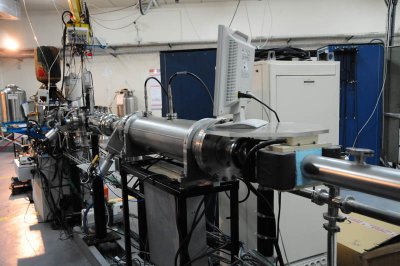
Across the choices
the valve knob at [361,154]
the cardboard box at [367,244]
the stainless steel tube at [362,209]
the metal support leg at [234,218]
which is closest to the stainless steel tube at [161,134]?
the metal support leg at [234,218]

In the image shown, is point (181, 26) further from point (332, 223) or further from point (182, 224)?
point (332, 223)

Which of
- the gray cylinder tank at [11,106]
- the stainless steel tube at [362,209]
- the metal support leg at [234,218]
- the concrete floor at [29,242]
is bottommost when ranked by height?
the concrete floor at [29,242]

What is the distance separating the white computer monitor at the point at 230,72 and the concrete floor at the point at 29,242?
2094mm

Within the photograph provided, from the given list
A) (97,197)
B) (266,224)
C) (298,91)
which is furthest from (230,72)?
(97,197)

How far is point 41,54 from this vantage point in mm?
3543

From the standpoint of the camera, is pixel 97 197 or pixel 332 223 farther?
pixel 97 197

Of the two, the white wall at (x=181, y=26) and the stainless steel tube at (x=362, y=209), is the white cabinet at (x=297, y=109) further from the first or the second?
the white wall at (x=181, y=26)

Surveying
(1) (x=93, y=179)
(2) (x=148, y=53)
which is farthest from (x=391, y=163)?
(2) (x=148, y=53)

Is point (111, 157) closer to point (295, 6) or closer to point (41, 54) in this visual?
point (41, 54)

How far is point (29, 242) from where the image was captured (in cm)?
296

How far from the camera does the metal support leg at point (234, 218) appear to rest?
4.42 ft

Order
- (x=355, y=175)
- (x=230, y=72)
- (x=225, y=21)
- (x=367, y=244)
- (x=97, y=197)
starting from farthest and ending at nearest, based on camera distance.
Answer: (x=225, y=21), (x=97, y=197), (x=367, y=244), (x=230, y=72), (x=355, y=175)

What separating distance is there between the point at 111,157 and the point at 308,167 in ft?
4.79

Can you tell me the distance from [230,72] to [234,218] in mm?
638
